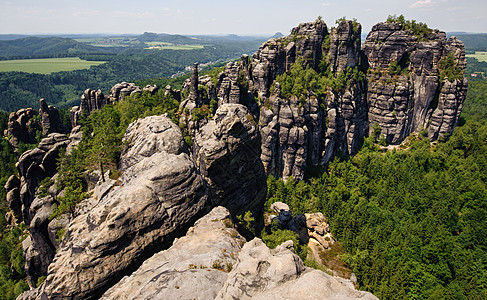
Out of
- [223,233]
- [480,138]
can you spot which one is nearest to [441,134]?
[480,138]

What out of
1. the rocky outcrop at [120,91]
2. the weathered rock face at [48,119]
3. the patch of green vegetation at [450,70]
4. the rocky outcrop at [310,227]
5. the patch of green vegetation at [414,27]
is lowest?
the rocky outcrop at [310,227]

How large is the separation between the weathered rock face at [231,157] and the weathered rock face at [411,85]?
220 feet

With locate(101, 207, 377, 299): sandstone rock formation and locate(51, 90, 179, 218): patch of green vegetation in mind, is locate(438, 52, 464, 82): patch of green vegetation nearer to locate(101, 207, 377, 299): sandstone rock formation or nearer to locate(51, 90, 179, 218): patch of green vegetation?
locate(51, 90, 179, 218): patch of green vegetation

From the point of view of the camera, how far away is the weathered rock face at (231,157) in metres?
26.5

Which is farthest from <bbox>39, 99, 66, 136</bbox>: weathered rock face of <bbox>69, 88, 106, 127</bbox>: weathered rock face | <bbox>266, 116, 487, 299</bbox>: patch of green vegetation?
<bbox>266, 116, 487, 299</bbox>: patch of green vegetation

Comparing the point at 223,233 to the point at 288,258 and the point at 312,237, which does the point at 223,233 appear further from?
the point at 312,237

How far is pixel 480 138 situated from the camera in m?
70.9

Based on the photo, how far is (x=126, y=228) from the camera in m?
16.6

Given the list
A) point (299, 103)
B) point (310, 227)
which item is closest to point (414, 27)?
point (299, 103)

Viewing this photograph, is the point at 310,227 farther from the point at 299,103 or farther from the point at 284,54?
the point at 284,54

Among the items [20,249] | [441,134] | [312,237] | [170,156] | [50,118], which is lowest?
[312,237]

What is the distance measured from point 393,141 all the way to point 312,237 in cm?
5229

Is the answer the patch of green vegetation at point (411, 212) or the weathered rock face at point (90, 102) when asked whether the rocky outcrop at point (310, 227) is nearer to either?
the patch of green vegetation at point (411, 212)

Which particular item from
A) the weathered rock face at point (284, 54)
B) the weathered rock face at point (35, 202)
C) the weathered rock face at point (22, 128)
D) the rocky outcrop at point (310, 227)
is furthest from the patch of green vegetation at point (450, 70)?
the weathered rock face at point (22, 128)
